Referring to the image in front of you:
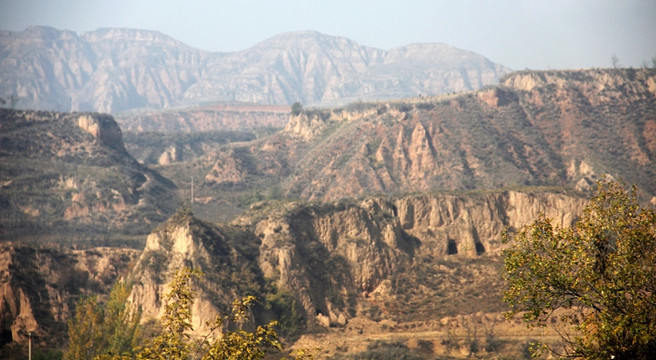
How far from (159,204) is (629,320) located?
11045 cm

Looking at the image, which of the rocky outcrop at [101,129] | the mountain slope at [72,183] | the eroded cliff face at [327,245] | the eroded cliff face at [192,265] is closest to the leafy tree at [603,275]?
the eroded cliff face at [192,265]

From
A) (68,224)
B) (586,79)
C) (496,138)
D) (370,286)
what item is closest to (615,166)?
(496,138)

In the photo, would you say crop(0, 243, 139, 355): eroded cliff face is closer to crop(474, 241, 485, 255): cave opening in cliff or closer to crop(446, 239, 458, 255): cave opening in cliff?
crop(446, 239, 458, 255): cave opening in cliff

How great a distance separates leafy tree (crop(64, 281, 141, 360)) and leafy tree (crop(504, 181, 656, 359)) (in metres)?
29.3

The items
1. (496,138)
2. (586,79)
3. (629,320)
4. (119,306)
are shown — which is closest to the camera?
(629,320)

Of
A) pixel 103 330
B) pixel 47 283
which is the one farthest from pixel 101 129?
pixel 103 330

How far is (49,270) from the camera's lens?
225 ft

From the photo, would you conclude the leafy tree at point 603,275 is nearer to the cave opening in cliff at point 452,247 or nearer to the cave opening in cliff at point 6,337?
the cave opening in cliff at point 6,337

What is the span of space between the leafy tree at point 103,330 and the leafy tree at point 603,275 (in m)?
29.3

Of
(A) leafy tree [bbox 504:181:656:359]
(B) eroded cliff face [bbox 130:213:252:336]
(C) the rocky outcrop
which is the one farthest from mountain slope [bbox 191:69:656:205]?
(A) leafy tree [bbox 504:181:656:359]

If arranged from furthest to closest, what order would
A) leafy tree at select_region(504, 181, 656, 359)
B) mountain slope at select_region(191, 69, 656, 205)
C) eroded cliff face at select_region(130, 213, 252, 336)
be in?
mountain slope at select_region(191, 69, 656, 205)
eroded cliff face at select_region(130, 213, 252, 336)
leafy tree at select_region(504, 181, 656, 359)

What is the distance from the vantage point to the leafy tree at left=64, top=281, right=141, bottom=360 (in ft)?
163

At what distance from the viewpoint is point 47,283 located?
6719 centimetres

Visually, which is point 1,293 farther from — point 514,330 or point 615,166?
point 615,166
